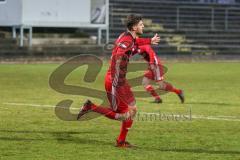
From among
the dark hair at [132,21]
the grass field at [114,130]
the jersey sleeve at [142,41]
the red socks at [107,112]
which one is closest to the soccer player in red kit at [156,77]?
the grass field at [114,130]

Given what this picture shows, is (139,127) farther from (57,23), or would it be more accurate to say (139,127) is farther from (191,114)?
(57,23)

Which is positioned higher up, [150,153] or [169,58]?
[150,153]

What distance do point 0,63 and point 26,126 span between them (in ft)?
76.3

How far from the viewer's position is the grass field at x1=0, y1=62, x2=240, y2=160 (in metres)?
9.62

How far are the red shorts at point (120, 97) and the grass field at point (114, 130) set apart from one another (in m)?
0.56

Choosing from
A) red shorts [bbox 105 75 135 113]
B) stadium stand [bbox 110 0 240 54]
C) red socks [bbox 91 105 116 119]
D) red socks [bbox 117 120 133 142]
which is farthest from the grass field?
stadium stand [bbox 110 0 240 54]

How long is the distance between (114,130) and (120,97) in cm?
202

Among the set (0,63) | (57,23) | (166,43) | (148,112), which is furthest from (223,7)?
(148,112)

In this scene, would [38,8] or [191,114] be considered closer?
[191,114]

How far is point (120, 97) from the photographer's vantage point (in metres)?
10.4

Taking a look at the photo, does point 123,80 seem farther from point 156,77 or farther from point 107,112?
point 156,77

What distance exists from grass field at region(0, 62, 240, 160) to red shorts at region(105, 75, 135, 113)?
560 mm

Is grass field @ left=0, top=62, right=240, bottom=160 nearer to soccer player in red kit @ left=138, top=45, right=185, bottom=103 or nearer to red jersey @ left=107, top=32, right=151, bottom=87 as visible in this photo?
soccer player in red kit @ left=138, top=45, right=185, bottom=103

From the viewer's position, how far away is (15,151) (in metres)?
9.63
